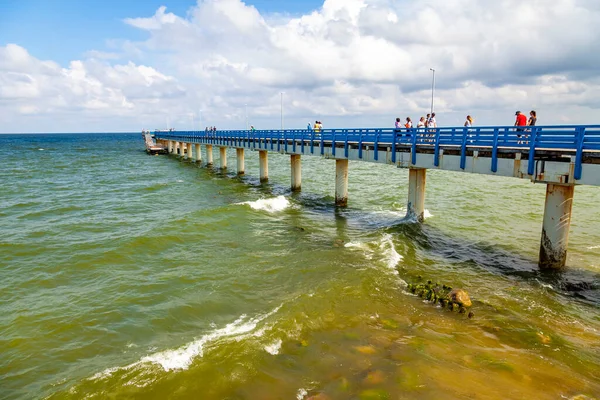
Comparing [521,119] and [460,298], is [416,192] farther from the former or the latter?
[460,298]

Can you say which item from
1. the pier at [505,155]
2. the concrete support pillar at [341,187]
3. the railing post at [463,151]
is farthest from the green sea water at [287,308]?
the railing post at [463,151]

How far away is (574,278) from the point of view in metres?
13.9

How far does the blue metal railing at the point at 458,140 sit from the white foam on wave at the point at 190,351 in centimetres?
1084

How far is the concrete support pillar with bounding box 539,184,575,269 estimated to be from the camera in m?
13.7

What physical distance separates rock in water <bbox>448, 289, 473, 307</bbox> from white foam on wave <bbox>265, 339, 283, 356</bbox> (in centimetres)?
544

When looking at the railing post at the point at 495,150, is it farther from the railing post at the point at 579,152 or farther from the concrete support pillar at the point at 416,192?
the concrete support pillar at the point at 416,192

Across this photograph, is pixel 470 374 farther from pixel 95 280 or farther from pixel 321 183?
pixel 321 183

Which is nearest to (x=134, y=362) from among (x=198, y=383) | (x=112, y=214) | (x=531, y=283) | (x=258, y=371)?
(x=198, y=383)

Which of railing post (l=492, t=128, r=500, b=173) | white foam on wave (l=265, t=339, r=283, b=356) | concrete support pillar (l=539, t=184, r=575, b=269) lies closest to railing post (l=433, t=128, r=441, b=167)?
railing post (l=492, t=128, r=500, b=173)

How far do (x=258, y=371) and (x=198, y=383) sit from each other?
4.26 feet

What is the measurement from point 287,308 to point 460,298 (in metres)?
5.15

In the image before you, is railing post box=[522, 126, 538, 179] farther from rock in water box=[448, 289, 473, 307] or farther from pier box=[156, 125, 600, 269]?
rock in water box=[448, 289, 473, 307]

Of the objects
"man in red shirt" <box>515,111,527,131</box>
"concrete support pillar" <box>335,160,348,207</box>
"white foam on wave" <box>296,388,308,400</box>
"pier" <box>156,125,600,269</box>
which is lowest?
"white foam on wave" <box>296,388,308,400</box>

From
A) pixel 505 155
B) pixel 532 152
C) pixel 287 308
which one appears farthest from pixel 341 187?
pixel 287 308
